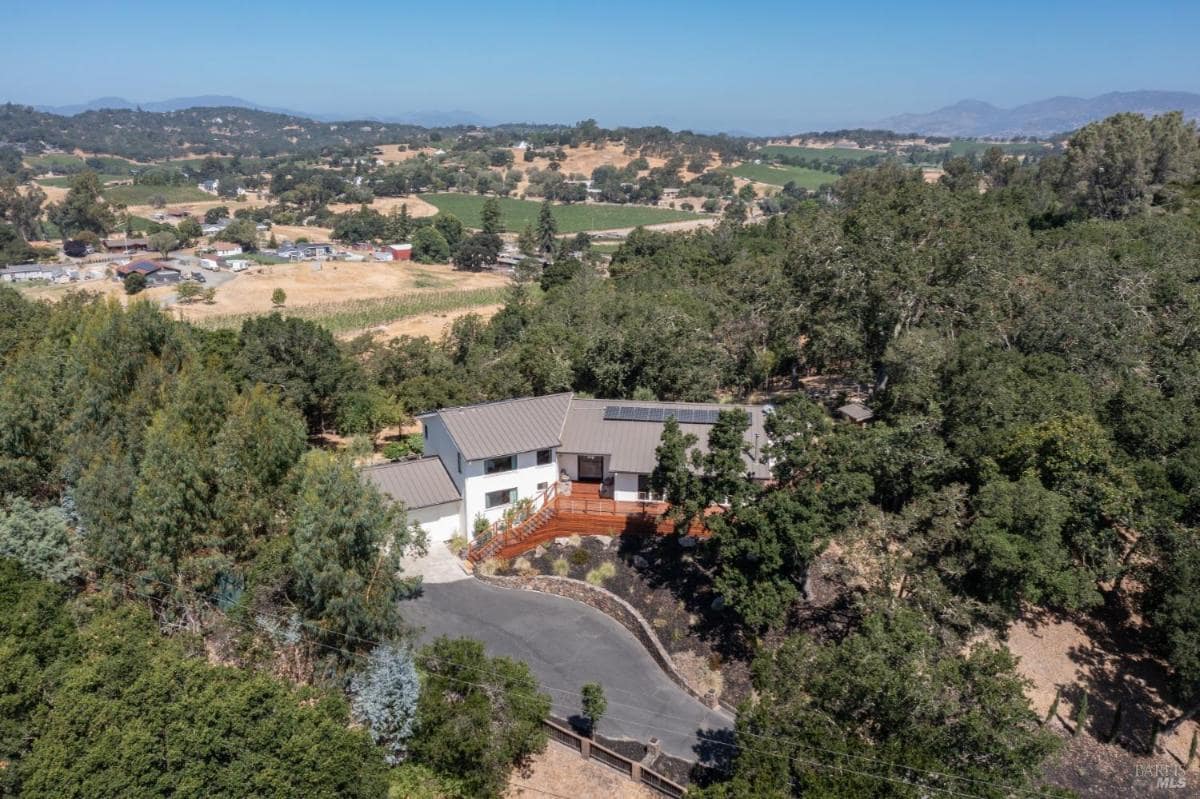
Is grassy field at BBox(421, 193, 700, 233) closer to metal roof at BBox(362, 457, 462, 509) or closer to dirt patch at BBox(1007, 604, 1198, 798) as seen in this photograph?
metal roof at BBox(362, 457, 462, 509)

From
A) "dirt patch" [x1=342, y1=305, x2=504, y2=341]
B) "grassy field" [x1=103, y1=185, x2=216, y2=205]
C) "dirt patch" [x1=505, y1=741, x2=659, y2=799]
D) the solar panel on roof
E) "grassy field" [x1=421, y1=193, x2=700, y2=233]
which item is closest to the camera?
"dirt patch" [x1=505, y1=741, x2=659, y2=799]

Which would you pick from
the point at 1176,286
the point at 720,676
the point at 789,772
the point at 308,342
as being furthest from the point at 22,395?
the point at 1176,286

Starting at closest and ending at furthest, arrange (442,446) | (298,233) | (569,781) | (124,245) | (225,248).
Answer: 1. (569,781)
2. (442,446)
3. (225,248)
4. (124,245)
5. (298,233)

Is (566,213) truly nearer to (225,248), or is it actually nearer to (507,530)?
(225,248)

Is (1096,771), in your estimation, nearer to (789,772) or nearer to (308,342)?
(789,772)

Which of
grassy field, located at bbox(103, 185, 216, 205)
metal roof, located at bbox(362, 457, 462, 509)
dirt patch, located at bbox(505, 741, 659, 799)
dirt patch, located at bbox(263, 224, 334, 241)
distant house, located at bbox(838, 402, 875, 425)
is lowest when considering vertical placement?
dirt patch, located at bbox(505, 741, 659, 799)

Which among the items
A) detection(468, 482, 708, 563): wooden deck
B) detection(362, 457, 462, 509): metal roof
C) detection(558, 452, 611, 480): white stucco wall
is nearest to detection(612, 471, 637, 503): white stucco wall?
detection(468, 482, 708, 563): wooden deck

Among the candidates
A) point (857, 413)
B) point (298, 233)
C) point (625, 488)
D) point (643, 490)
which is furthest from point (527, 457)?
point (298, 233)
